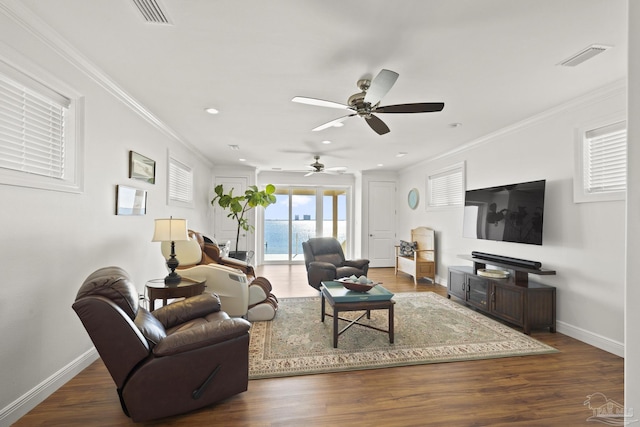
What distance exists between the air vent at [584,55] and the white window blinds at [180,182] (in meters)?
4.74

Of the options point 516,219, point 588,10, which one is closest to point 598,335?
point 516,219

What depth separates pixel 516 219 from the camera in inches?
147

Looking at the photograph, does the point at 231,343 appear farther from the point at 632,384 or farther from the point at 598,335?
the point at 598,335

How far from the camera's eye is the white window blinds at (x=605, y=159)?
9.47 ft

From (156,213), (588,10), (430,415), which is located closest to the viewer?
(588,10)

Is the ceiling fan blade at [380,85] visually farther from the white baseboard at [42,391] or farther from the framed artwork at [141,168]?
the white baseboard at [42,391]

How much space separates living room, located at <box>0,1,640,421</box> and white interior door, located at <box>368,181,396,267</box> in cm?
288

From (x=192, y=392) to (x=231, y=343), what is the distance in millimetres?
359

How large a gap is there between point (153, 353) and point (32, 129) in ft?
5.73

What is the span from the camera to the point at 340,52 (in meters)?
2.26

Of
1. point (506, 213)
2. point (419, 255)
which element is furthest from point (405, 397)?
point (419, 255)

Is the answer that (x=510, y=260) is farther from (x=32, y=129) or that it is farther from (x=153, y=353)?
(x=32, y=129)

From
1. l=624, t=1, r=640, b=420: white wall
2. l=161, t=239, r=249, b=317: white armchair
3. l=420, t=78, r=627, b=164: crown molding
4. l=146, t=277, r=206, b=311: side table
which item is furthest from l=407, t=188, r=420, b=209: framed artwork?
l=624, t=1, r=640, b=420: white wall

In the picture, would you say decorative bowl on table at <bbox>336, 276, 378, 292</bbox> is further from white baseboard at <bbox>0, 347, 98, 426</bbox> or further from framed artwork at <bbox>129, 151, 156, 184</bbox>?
framed artwork at <bbox>129, 151, 156, 184</bbox>
